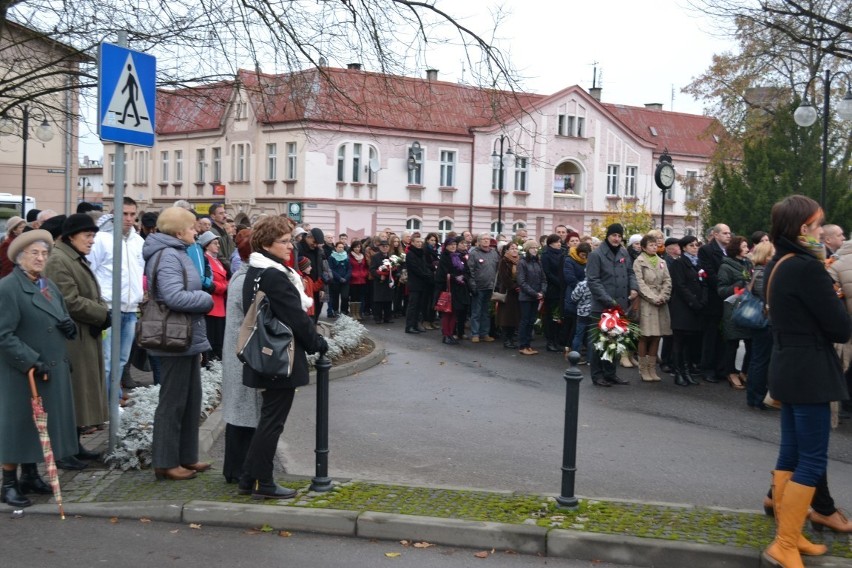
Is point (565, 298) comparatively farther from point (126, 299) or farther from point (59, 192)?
point (59, 192)

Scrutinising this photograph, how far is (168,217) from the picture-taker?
747 centimetres

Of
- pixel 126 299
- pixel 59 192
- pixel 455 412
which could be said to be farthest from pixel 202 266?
pixel 59 192

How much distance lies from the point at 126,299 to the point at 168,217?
2410 millimetres

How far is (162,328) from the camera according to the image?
23.8 feet

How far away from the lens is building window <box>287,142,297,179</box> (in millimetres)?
48781

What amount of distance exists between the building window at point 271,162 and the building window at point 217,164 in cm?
491

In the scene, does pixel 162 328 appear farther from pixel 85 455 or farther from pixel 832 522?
pixel 832 522

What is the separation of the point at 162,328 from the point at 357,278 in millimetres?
14439

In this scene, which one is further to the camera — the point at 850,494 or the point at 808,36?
the point at 808,36

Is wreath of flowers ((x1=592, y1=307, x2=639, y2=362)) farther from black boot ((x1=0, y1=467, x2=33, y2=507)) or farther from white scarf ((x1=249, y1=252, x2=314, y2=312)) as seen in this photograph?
black boot ((x1=0, y1=467, x2=33, y2=507))

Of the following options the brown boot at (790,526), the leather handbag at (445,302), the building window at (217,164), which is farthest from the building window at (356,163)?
the brown boot at (790,526)

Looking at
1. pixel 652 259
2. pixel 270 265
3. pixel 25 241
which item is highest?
pixel 25 241

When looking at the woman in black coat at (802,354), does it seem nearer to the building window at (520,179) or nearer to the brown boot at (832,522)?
the brown boot at (832,522)

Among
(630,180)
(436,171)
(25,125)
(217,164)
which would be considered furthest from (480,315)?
(630,180)
